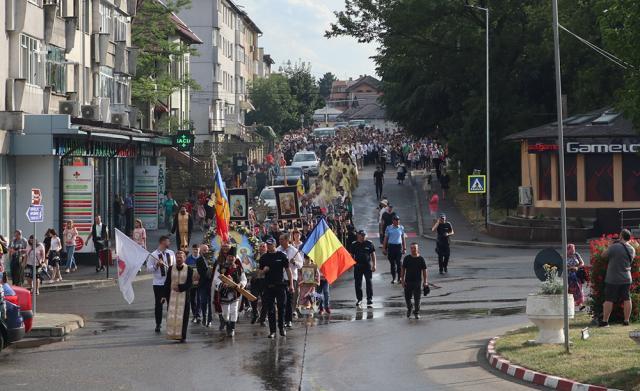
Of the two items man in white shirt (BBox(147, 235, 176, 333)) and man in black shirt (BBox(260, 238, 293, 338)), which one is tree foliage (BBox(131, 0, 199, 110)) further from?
man in black shirt (BBox(260, 238, 293, 338))

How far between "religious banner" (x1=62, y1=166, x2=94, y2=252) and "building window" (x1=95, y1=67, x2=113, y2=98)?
10.9 meters

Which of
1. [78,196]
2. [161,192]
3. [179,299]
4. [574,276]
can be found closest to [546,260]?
[574,276]

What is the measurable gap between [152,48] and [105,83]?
1559 cm

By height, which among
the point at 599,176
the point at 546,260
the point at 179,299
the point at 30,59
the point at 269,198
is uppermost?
the point at 30,59

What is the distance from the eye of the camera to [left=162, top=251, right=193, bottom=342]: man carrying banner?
72.4ft

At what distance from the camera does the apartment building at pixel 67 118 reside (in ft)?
126

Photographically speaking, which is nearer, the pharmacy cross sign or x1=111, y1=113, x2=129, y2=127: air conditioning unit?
x1=111, y1=113, x2=129, y2=127: air conditioning unit

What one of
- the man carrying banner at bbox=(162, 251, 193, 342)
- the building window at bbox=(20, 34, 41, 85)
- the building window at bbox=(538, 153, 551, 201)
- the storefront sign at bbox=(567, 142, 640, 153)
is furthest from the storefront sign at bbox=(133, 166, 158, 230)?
the man carrying banner at bbox=(162, 251, 193, 342)

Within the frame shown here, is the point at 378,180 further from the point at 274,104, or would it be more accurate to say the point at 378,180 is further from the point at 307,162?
the point at 274,104

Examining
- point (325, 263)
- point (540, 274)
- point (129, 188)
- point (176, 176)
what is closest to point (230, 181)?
point (176, 176)

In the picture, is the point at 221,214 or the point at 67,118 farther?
the point at 67,118

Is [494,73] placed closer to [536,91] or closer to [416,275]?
[536,91]

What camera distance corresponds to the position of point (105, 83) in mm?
51625

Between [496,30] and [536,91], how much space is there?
3850mm
